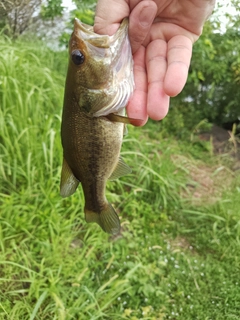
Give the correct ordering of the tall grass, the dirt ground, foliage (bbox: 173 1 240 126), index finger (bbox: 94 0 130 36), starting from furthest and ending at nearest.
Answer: foliage (bbox: 173 1 240 126), the dirt ground, the tall grass, index finger (bbox: 94 0 130 36)

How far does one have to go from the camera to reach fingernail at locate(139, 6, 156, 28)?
1492 mm

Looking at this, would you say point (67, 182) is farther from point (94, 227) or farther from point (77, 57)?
point (94, 227)

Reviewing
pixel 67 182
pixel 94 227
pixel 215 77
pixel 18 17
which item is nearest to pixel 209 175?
pixel 215 77

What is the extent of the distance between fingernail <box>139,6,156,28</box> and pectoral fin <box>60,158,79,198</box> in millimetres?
587

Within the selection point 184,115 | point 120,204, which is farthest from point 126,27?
point 184,115

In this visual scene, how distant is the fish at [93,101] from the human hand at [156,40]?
0.21ft

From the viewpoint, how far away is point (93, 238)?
9.45 feet

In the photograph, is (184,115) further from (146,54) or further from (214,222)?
(146,54)

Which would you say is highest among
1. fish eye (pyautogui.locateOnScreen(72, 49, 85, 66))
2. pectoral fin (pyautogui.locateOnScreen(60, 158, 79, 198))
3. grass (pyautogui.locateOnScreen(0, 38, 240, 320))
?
fish eye (pyautogui.locateOnScreen(72, 49, 85, 66))

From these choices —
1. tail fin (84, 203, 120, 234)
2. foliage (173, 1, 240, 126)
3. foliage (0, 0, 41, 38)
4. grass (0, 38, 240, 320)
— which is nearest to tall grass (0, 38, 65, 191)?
grass (0, 38, 240, 320)

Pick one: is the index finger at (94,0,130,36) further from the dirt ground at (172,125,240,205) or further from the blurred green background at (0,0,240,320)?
the dirt ground at (172,125,240,205)

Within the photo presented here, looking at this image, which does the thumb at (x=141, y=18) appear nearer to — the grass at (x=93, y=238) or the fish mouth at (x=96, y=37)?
the fish mouth at (x=96, y=37)

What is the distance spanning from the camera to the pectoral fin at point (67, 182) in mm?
1479

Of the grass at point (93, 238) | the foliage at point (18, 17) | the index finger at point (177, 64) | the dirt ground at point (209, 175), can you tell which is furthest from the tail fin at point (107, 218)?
the dirt ground at point (209, 175)
